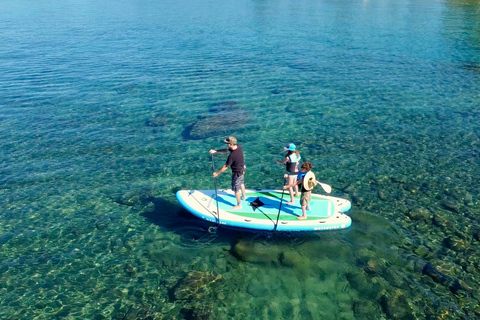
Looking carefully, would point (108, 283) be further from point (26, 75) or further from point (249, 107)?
point (26, 75)

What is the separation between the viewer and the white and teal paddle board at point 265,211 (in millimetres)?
14102

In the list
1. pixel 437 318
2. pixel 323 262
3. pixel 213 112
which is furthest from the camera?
pixel 213 112

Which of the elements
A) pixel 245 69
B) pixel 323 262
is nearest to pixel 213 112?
pixel 245 69

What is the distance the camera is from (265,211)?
14.8 m

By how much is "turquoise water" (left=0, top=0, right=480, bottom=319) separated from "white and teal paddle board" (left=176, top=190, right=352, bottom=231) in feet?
1.92

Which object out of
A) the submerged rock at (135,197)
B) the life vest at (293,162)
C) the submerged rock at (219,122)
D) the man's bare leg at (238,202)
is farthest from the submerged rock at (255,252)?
the submerged rock at (219,122)

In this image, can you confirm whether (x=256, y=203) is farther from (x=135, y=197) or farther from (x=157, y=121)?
(x=157, y=121)

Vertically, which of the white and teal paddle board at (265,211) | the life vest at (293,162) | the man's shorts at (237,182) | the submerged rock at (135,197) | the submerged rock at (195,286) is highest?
the life vest at (293,162)

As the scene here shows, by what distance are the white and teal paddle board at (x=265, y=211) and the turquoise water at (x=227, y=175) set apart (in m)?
0.58

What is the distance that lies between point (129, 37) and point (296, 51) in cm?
2321

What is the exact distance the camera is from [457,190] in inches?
667

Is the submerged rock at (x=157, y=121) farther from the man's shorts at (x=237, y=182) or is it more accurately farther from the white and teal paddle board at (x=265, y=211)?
the man's shorts at (x=237, y=182)

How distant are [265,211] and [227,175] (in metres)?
4.72

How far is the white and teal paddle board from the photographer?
14.1 meters
